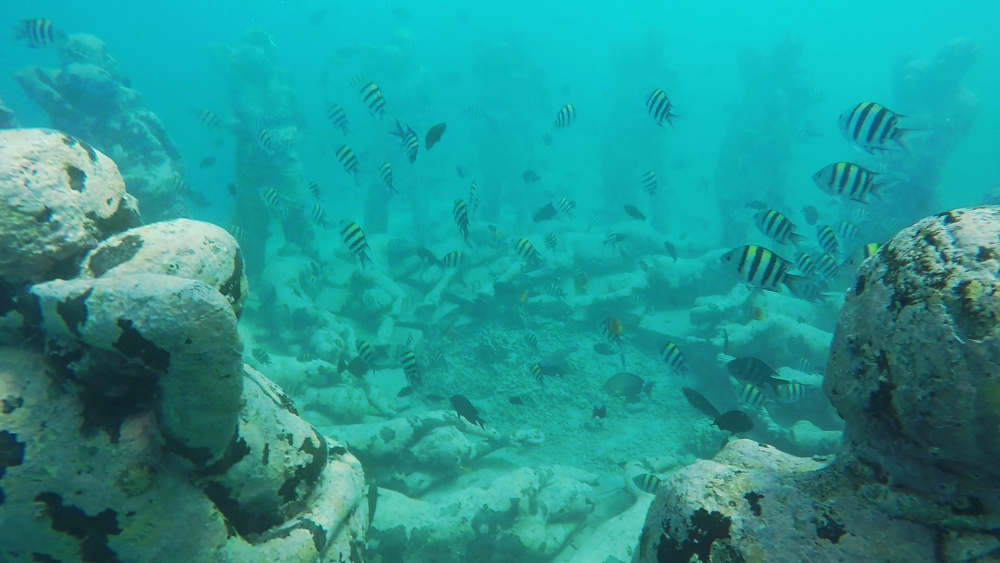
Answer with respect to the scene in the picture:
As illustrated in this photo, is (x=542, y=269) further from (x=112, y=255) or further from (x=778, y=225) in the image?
(x=112, y=255)

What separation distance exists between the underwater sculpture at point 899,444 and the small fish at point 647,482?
3.85m

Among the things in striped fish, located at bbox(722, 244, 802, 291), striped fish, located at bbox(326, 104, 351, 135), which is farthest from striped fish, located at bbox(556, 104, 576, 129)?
striped fish, located at bbox(722, 244, 802, 291)

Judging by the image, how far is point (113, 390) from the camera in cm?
202

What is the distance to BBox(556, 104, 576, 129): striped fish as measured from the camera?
32.0 feet

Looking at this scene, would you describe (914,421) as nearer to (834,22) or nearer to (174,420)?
(174,420)

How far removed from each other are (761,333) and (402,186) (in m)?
19.8

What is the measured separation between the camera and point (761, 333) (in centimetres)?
945

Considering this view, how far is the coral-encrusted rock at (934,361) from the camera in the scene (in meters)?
1.27

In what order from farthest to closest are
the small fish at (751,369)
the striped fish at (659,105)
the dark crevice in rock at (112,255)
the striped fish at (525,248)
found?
the striped fish at (525,248), the striped fish at (659,105), the small fish at (751,369), the dark crevice in rock at (112,255)

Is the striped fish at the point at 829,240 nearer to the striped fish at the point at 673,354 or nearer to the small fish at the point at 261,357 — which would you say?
the striped fish at the point at 673,354

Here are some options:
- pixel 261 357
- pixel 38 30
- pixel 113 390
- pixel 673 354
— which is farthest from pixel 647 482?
pixel 38 30

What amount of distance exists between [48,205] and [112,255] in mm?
328

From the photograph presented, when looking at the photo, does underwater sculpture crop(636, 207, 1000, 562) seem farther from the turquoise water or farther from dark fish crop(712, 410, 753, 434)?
dark fish crop(712, 410, 753, 434)

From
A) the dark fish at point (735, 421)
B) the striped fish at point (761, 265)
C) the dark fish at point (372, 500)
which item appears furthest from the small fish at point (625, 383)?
the dark fish at point (372, 500)
